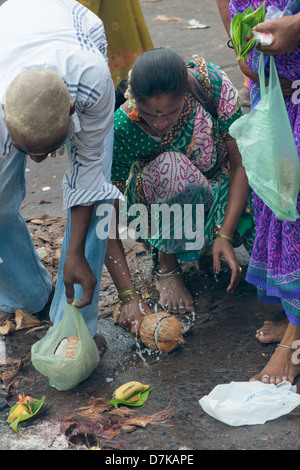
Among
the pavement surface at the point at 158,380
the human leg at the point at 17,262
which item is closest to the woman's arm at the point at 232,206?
the pavement surface at the point at 158,380

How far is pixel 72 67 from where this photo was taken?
88.2 inches

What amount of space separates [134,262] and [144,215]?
50cm

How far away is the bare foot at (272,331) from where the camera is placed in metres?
2.93

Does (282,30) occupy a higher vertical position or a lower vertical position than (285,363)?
higher

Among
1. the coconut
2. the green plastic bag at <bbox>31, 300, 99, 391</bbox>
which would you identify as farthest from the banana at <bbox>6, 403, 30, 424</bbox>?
the coconut

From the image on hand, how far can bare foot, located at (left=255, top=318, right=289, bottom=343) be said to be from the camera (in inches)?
115

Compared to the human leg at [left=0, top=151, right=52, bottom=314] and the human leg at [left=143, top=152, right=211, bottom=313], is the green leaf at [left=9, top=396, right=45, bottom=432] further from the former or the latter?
the human leg at [left=143, top=152, right=211, bottom=313]

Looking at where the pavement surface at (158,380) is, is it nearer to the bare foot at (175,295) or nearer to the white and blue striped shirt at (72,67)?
the bare foot at (175,295)

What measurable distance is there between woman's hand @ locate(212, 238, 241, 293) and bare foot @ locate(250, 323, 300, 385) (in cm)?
38

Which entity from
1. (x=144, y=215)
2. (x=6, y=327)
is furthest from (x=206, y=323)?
(x=6, y=327)

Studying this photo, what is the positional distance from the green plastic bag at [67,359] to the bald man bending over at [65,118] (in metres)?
0.10

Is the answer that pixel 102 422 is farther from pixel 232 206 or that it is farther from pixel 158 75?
pixel 158 75

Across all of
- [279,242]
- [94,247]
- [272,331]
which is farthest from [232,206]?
[94,247]

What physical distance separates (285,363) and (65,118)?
1.40 metres
